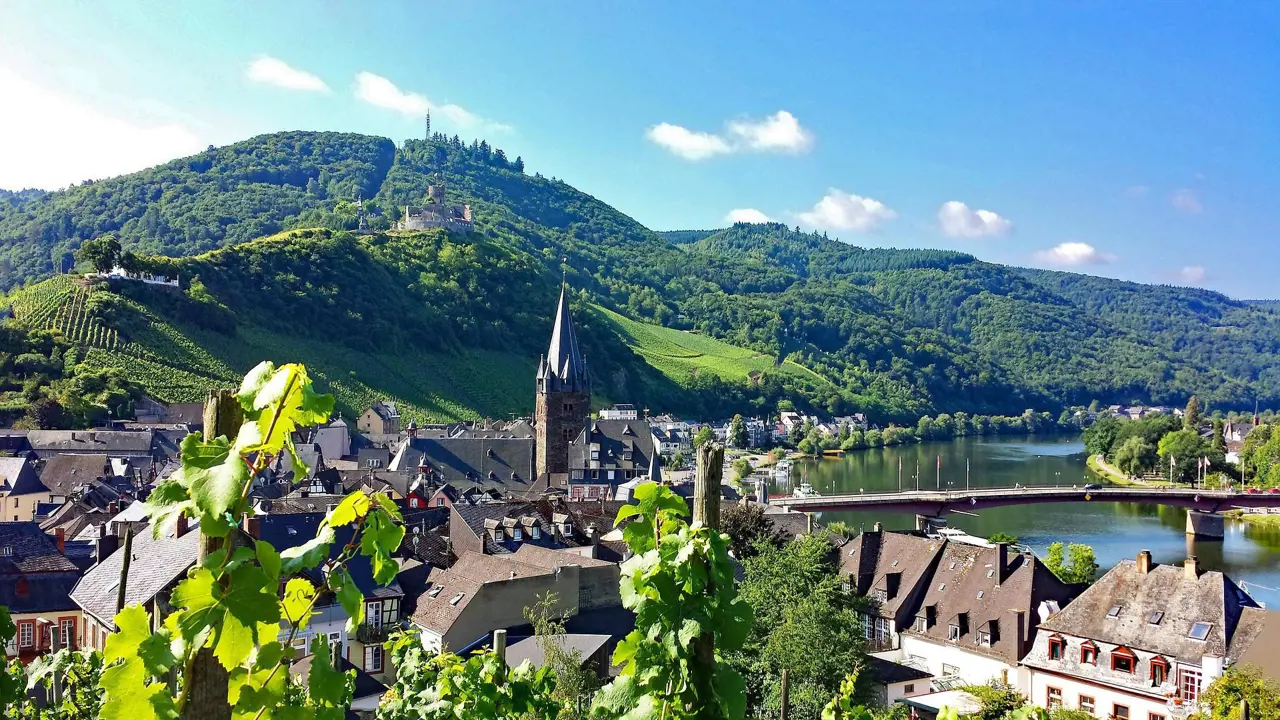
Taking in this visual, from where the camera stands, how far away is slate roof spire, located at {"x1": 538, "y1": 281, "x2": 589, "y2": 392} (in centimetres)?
6000

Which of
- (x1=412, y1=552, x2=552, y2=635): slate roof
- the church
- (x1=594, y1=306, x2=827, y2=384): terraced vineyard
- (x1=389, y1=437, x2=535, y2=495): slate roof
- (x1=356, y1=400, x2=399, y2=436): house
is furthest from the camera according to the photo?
(x1=594, y1=306, x2=827, y2=384): terraced vineyard

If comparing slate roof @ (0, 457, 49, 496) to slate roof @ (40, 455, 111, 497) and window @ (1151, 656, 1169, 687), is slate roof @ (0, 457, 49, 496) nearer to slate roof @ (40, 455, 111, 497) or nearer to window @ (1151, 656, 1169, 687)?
slate roof @ (40, 455, 111, 497)

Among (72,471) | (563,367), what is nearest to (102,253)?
(72,471)

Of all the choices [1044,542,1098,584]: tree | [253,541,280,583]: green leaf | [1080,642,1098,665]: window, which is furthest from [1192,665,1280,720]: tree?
[1044,542,1098,584]: tree

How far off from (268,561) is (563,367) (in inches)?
2258

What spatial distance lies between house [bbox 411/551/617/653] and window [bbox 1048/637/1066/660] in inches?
409

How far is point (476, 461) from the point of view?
60.9 m

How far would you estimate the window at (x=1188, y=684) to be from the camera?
21141mm

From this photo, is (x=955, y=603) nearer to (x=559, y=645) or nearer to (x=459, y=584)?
(x=459, y=584)

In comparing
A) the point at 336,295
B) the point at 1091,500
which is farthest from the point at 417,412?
the point at 1091,500

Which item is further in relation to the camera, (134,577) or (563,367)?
(563,367)

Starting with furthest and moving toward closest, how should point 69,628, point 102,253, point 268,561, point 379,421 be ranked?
point 102,253 < point 379,421 < point 69,628 < point 268,561

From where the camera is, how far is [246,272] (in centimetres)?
10994

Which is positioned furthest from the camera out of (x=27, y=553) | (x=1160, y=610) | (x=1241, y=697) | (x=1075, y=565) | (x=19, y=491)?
(x=19, y=491)
